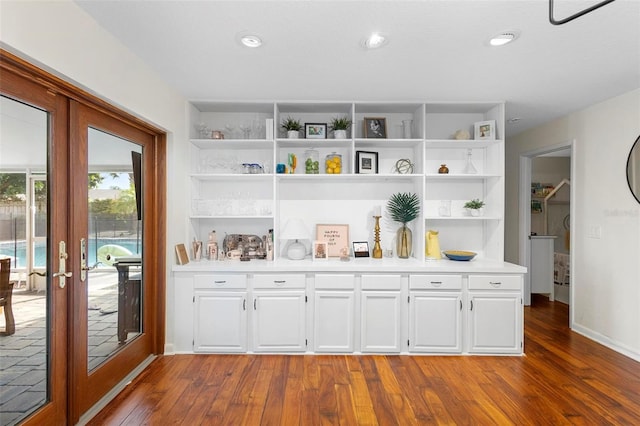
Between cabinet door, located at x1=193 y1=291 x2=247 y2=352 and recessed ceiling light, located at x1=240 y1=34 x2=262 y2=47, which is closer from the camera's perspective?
recessed ceiling light, located at x1=240 y1=34 x2=262 y2=47

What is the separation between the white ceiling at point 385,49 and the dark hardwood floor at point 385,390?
7.95 feet

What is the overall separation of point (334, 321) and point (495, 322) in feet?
4.84

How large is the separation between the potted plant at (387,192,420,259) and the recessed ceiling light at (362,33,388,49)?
1.65m

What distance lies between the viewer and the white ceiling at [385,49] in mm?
1826

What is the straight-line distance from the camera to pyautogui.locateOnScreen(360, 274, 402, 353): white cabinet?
9.96 ft

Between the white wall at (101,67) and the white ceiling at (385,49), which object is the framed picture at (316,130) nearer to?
the white ceiling at (385,49)

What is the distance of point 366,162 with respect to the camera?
3.44 m

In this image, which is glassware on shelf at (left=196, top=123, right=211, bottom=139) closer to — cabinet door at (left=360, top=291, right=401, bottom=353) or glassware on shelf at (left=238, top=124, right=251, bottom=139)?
glassware on shelf at (left=238, top=124, right=251, bottom=139)

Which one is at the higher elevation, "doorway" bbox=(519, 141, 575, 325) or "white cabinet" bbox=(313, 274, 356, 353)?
"doorway" bbox=(519, 141, 575, 325)

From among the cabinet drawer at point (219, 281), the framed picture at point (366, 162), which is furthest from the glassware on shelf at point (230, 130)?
the cabinet drawer at point (219, 281)

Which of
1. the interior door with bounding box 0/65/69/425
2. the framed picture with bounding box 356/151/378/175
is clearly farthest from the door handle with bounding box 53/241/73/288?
the framed picture with bounding box 356/151/378/175

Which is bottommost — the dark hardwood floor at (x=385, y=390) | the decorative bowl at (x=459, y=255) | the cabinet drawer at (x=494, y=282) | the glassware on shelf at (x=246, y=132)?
the dark hardwood floor at (x=385, y=390)

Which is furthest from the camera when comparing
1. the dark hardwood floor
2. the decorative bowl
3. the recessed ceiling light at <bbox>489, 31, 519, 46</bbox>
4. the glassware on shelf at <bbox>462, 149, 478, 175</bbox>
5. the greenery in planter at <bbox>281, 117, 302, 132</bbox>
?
the glassware on shelf at <bbox>462, 149, 478, 175</bbox>

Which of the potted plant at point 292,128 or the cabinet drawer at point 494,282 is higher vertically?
the potted plant at point 292,128
